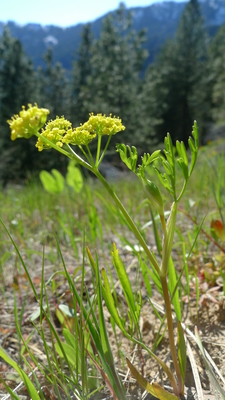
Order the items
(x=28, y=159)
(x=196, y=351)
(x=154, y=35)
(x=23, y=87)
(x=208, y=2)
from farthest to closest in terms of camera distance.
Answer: (x=208, y=2) → (x=154, y=35) → (x=23, y=87) → (x=28, y=159) → (x=196, y=351)

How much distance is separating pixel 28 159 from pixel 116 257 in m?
18.5

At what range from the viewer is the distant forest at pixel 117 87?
59.6 ft

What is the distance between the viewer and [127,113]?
1867cm

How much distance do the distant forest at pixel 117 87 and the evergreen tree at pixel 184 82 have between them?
0.06m

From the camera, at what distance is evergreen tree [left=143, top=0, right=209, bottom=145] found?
20484 millimetres

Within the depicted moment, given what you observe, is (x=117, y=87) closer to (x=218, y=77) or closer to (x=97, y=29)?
(x=218, y=77)

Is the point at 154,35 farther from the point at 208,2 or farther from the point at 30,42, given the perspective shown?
the point at 30,42

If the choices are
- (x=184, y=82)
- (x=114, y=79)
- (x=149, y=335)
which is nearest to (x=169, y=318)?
(x=149, y=335)

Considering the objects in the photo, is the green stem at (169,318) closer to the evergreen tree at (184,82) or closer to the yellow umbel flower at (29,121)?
the yellow umbel flower at (29,121)

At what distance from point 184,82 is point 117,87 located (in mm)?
6922

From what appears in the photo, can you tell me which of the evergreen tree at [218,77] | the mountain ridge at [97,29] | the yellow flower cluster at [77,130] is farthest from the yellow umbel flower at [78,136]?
the mountain ridge at [97,29]

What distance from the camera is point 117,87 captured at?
731 inches

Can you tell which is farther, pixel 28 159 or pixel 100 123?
pixel 28 159

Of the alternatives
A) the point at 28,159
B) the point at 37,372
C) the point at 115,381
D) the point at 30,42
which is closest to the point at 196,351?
the point at 115,381
